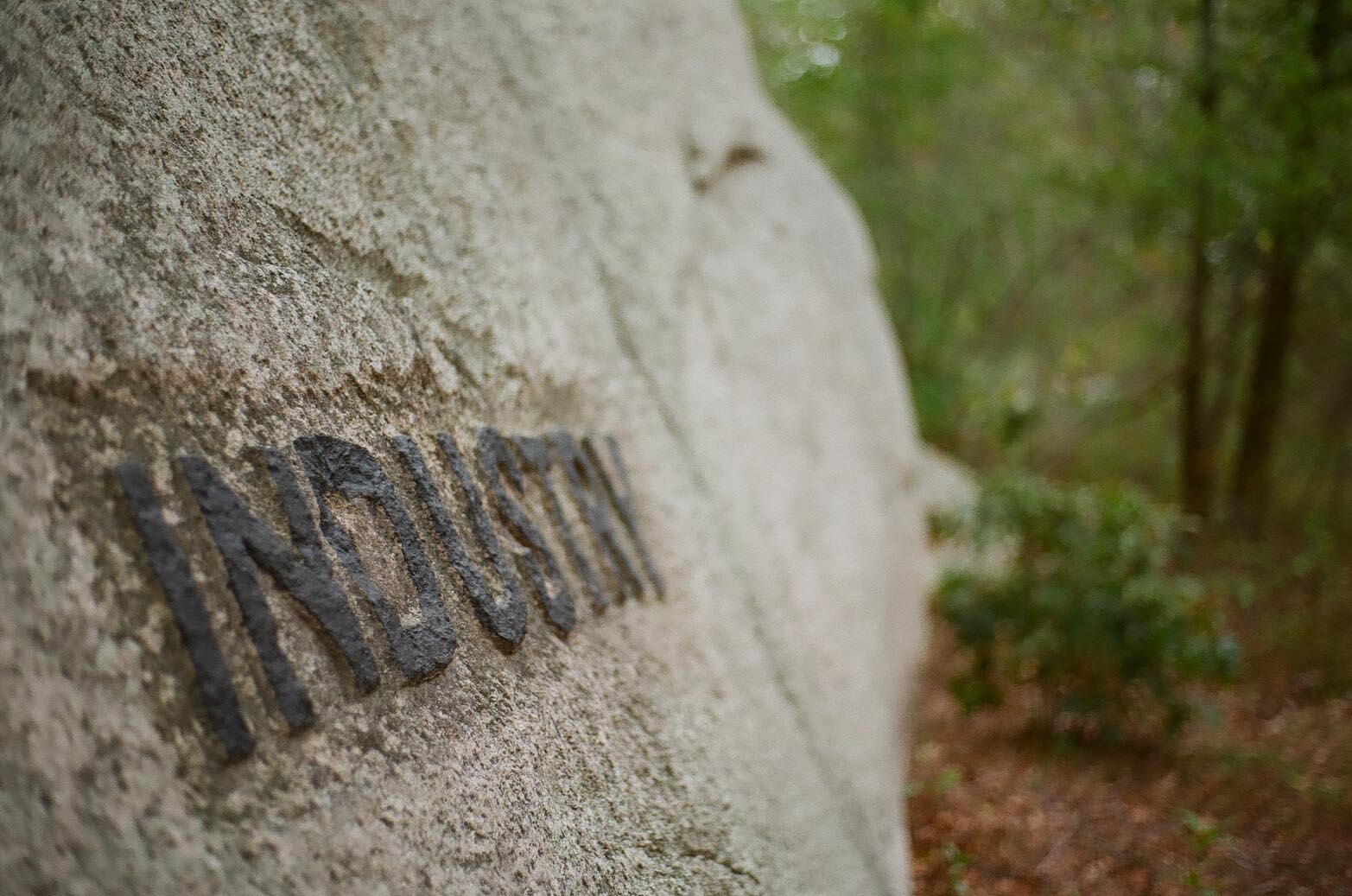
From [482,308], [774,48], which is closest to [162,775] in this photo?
[482,308]

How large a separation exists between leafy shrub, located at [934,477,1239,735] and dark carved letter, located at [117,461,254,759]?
14.3 ft

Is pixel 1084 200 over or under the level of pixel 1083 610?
over

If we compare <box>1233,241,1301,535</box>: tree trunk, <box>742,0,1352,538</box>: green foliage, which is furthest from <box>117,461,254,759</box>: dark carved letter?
<box>1233,241,1301,535</box>: tree trunk

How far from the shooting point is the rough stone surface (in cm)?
154

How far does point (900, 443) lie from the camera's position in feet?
21.6

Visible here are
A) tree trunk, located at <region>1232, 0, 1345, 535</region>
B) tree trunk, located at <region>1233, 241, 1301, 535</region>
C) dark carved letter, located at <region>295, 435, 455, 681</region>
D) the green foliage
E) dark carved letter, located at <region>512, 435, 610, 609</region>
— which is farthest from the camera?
tree trunk, located at <region>1233, 241, 1301, 535</region>

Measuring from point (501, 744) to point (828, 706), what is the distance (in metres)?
2.19

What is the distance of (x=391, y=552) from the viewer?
2105mm

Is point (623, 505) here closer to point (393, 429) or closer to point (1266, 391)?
point (393, 429)

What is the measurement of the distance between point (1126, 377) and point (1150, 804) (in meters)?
8.75

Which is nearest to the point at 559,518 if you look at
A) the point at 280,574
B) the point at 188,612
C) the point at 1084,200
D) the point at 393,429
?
the point at 393,429

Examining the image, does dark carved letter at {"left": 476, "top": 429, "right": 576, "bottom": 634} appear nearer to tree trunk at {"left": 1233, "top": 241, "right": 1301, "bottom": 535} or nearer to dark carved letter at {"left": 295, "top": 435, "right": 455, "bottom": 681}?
dark carved letter at {"left": 295, "top": 435, "right": 455, "bottom": 681}

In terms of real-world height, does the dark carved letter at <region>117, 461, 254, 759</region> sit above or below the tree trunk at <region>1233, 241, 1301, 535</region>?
above

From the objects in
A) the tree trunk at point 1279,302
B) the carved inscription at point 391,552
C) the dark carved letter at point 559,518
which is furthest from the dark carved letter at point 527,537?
the tree trunk at point 1279,302
